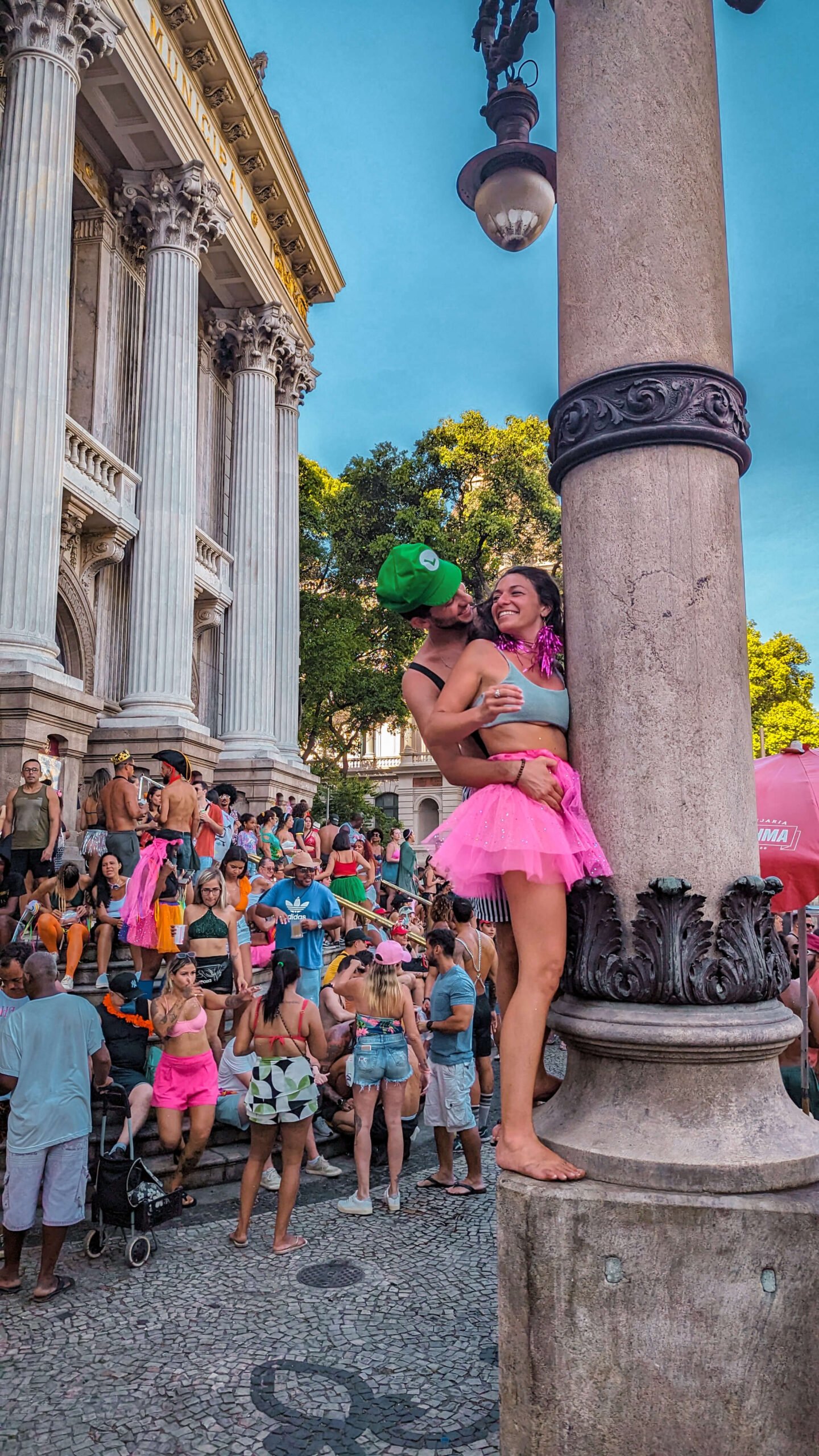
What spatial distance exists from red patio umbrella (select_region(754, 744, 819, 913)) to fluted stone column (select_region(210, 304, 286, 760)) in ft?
54.0

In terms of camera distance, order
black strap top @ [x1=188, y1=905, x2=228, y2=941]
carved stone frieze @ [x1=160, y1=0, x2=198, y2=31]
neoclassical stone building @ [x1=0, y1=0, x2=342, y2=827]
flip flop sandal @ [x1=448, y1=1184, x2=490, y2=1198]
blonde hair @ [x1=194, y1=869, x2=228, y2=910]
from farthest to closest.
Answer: carved stone frieze @ [x1=160, y1=0, x2=198, y2=31] < neoclassical stone building @ [x1=0, y1=0, x2=342, y2=827] < blonde hair @ [x1=194, y1=869, x2=228, y2=910] < black strap top @ [x1=188, y1=905, x2=228, y2=941] < flip flop sandal @ [x1=448, y1=1184, x2=490, y2=1198]

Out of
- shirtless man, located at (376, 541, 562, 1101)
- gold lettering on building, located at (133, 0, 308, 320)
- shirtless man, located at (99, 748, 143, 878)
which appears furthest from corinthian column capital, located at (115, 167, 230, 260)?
shirtless man, located at (376, 541, 562, 1101)

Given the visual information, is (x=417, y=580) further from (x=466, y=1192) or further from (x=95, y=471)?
(x=95, y=471)

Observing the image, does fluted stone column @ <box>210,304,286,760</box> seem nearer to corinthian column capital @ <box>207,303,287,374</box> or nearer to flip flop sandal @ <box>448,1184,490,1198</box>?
corinthian column capital @ <box>207,303,287,374</box>

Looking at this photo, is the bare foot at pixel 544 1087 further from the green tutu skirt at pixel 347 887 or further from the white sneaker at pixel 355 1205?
the green tutu skirt at pixel 347 887

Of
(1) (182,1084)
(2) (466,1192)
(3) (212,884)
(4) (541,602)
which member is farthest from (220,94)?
(4) (541,602)

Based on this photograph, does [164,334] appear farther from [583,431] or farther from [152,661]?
[583,431]

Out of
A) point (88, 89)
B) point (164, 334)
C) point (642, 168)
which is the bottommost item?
point (642, 168)

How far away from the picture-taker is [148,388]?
17.5 metres

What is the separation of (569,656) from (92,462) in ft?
50.8

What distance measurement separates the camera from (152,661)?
1662 cm

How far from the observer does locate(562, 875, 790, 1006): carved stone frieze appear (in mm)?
2465

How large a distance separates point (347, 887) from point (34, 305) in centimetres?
905

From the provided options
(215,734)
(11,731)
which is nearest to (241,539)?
(215,734)
